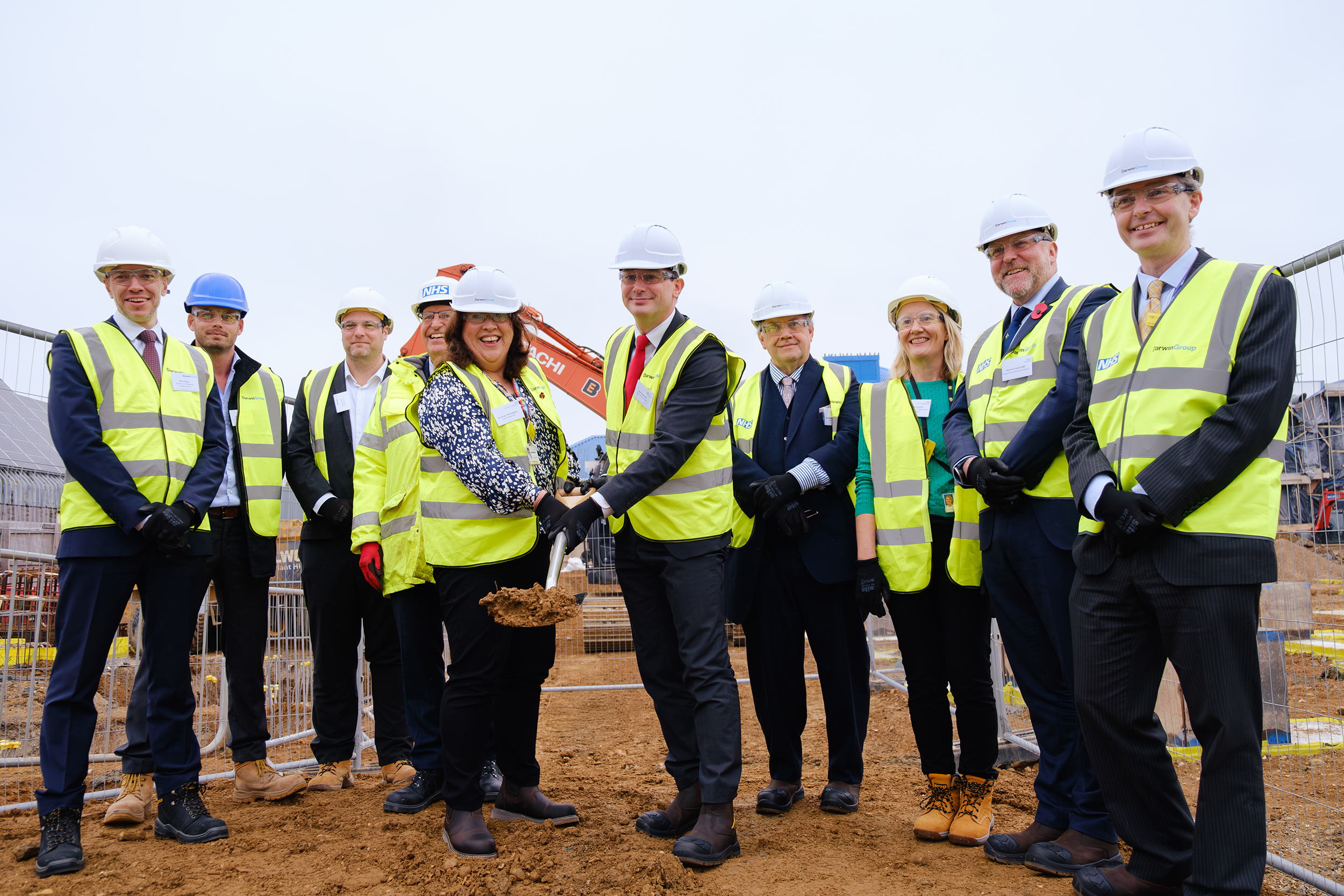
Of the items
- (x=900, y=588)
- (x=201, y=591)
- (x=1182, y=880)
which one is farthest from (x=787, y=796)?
(x=201, y=591)

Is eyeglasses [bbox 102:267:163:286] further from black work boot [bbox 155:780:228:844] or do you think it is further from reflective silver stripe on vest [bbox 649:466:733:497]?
reflective silver stripe on vest [bbox 649:466:733:497]

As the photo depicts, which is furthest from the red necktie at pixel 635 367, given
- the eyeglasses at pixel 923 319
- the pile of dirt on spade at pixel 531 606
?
the eyeglasses at pixel 923 319

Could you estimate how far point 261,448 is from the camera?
4.79 metres

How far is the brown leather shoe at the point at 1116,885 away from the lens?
115 inches

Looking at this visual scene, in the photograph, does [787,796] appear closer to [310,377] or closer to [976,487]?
[976,487]

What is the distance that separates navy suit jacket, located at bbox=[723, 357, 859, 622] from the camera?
4199mm

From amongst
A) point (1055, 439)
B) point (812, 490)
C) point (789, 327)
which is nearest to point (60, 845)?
point (812, 490)

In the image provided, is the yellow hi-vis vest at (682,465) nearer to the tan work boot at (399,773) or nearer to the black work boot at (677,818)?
the black work boot at (677,818)

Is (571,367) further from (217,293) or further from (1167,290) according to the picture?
(1167,290)

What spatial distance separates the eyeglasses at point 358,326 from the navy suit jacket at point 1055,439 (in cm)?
356

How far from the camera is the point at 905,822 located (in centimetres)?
405

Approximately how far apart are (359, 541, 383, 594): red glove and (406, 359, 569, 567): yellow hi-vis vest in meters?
0.76

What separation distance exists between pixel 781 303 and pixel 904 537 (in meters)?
1.38

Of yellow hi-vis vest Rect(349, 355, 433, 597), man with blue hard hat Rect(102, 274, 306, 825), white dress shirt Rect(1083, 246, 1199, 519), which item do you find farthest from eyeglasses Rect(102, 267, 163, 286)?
white dress shirt Rect(1083, 246, 1199, 519)
